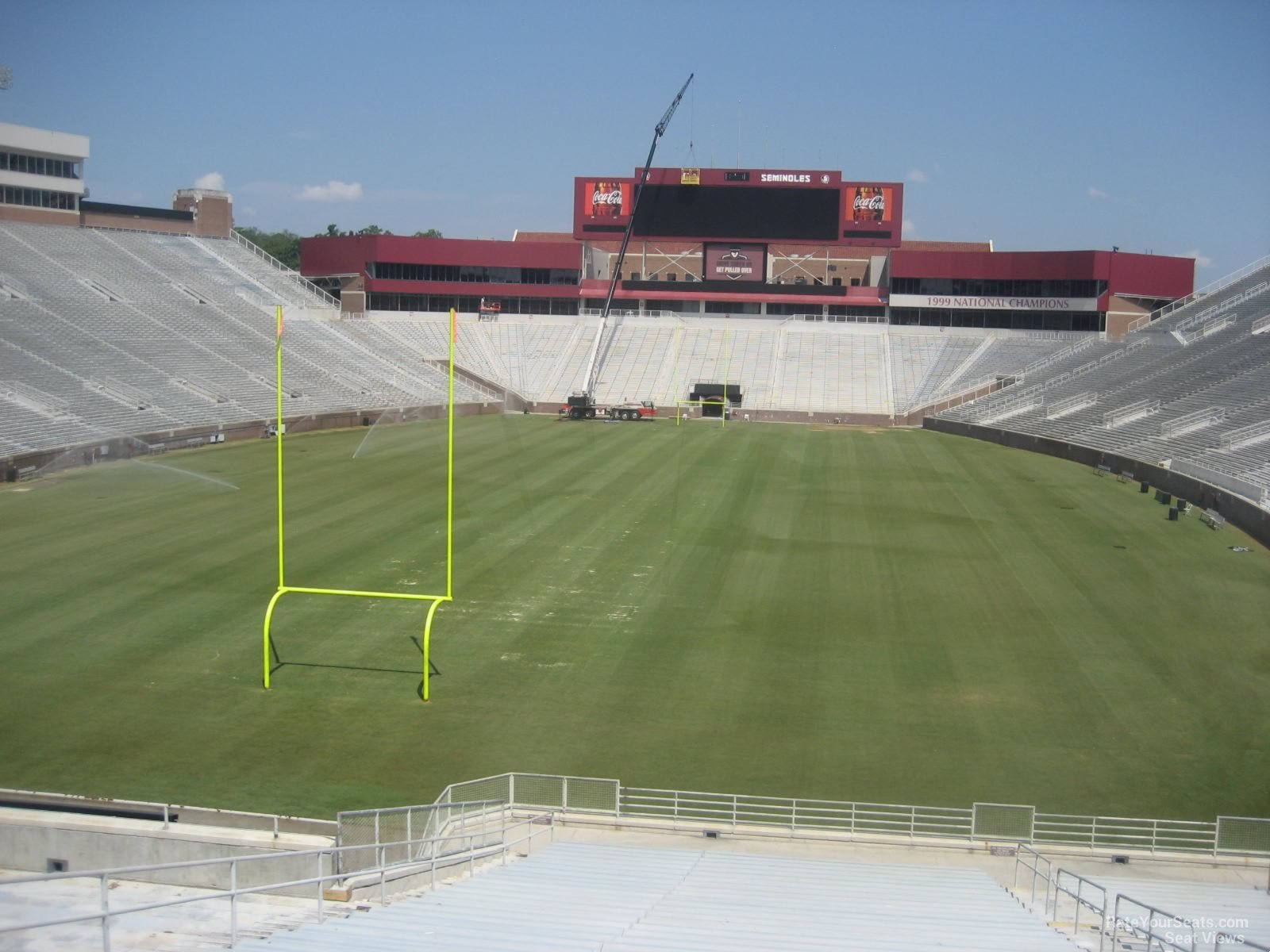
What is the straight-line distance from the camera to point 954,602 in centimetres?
2114

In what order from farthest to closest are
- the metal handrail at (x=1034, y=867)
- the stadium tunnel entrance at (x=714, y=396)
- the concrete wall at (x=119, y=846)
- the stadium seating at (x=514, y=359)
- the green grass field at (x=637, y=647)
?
the stadium tunnel entrance at (x=714, y=396) < the stadium seating at (x=514, y=359) < the green grass field at (x=637, y=647) < the metal handrail at (x=1034, y=867) < the concrete wall at (x=119, y=846)

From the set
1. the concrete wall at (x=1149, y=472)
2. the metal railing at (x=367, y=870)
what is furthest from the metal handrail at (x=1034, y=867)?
the concrete wall at (x=1149, y=472)

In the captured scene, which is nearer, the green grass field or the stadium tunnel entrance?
the green grass field

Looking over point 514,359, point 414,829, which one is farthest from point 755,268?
point 414,829

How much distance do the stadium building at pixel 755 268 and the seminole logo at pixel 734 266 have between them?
7cm

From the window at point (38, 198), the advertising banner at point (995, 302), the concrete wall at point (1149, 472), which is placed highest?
the window at point (38, 198)

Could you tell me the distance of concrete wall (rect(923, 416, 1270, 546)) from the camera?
92.9 feet

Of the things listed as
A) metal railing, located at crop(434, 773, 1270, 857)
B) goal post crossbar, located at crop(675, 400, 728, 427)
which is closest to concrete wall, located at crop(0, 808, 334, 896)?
metal railing, located at crop(434, 773, 1270, 857)

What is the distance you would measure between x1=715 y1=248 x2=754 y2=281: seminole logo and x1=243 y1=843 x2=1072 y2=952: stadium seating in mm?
59562

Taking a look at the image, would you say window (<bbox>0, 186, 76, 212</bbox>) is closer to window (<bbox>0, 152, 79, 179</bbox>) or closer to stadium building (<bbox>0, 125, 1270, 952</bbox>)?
window (<bbox>0, 152, 79, 179</bbox>)

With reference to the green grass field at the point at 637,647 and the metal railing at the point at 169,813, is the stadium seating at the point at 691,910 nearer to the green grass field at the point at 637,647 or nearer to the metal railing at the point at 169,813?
the metal railing at the point at 169,813

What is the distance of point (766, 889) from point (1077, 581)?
15.0m

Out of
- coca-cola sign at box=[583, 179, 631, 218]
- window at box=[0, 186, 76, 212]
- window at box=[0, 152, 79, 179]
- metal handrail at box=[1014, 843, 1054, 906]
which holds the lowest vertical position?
metal handrail at box=[1014, 843, 1054, 906]

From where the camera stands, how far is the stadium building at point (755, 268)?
64375 millimetres
